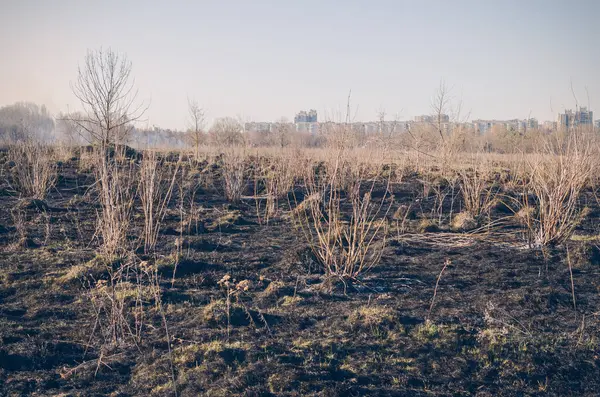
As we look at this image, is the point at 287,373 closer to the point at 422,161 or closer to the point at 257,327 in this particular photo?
the point at 257,327

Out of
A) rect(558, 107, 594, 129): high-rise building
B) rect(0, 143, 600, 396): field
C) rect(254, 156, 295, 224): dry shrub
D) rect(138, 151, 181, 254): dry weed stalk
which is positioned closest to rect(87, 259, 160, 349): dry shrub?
rect(0, 143, 600, 396): field

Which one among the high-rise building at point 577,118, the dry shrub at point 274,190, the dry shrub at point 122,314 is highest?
the high-rise building at point 577,118

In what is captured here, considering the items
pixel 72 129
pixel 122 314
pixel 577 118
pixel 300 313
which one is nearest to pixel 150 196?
pixel 122 314

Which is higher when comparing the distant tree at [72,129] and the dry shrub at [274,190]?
the distant tree at [72,129]

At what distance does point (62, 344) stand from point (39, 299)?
3.17 ft

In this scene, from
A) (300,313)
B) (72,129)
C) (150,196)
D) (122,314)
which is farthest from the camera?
(72,129)

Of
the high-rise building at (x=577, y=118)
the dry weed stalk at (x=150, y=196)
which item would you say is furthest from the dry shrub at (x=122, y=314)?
the high-rise building at (x=577, y=118)

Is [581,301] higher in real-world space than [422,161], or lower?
lower

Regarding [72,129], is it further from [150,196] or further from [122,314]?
[122,314]

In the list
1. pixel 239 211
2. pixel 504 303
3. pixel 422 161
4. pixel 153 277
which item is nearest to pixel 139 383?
pixel 153 277

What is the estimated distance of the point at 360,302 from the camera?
359 centimetres

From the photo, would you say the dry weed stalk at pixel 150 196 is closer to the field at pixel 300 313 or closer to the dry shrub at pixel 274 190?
the field at pixel 300 313

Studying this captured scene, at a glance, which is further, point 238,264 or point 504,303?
point 238,264

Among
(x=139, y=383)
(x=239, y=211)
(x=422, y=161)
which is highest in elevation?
(x=422, y=161)
